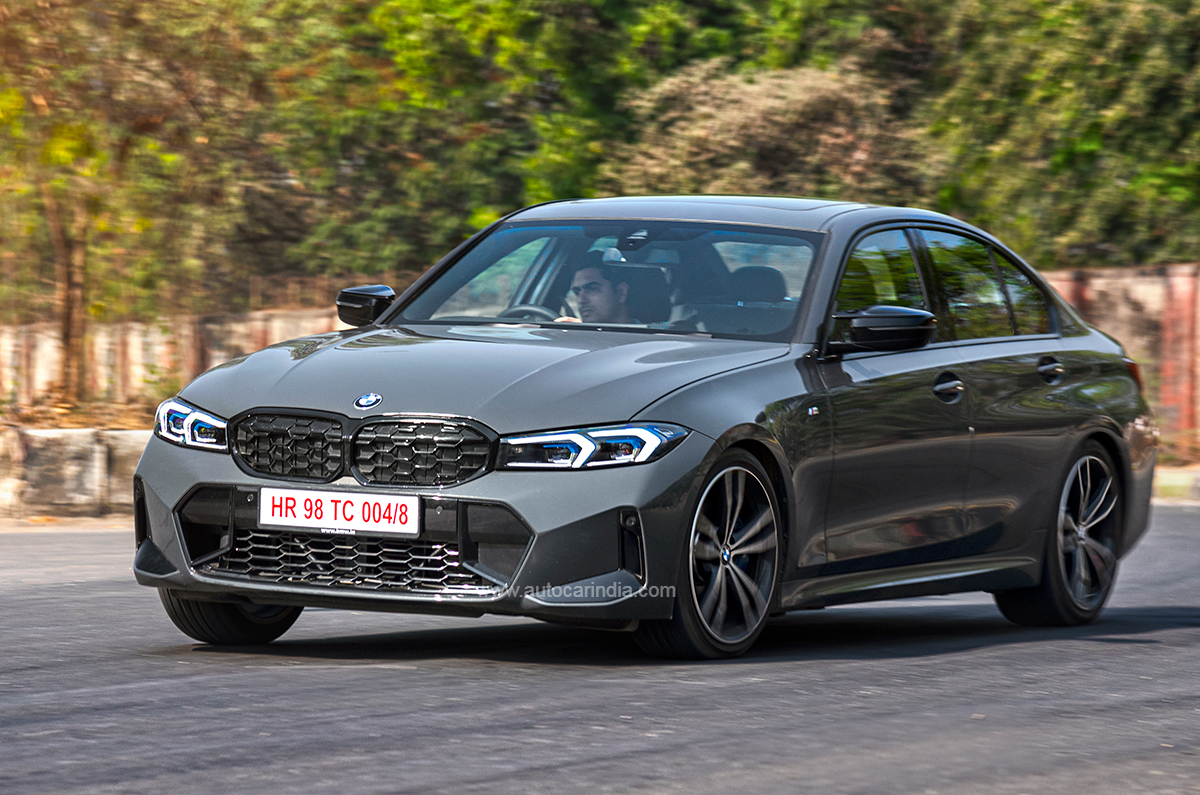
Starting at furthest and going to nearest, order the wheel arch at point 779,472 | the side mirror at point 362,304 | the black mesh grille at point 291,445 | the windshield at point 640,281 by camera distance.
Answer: the side mirror at point 362,304, the windshield at point 640,281, the wheel arch at point 779,472, the black mesh grille at point 291,445

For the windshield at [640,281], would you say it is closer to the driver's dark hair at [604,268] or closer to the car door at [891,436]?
the driver's dark hair at [604,268]

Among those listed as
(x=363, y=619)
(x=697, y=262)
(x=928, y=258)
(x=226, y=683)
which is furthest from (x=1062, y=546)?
(x=226, y=683)

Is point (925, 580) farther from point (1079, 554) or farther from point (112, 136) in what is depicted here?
point (112, 136)

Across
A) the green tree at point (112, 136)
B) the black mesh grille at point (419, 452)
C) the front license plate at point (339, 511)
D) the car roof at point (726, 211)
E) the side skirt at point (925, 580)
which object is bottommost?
the side skirt at point (925, 580)

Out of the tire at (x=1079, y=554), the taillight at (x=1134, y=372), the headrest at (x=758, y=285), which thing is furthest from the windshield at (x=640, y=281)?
the taillight at (x=1134, y=372)

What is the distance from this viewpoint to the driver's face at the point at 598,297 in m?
7.26

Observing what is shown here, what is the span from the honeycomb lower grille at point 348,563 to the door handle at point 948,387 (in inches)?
91.8

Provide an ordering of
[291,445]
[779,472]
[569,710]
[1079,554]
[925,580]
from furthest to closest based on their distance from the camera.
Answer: [1079,554]
[925,580]
[779,472]
[291,445]
[569,710]

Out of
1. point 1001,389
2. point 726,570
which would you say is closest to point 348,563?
point 726,570

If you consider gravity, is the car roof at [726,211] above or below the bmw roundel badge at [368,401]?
above

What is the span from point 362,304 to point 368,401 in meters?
1.70

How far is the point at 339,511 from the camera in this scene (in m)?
6.18

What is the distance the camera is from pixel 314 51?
67.3 feet

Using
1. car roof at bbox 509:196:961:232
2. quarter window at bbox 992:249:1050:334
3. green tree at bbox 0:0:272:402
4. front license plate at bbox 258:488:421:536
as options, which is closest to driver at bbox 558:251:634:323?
car roof at bbox 509:196:961:232
